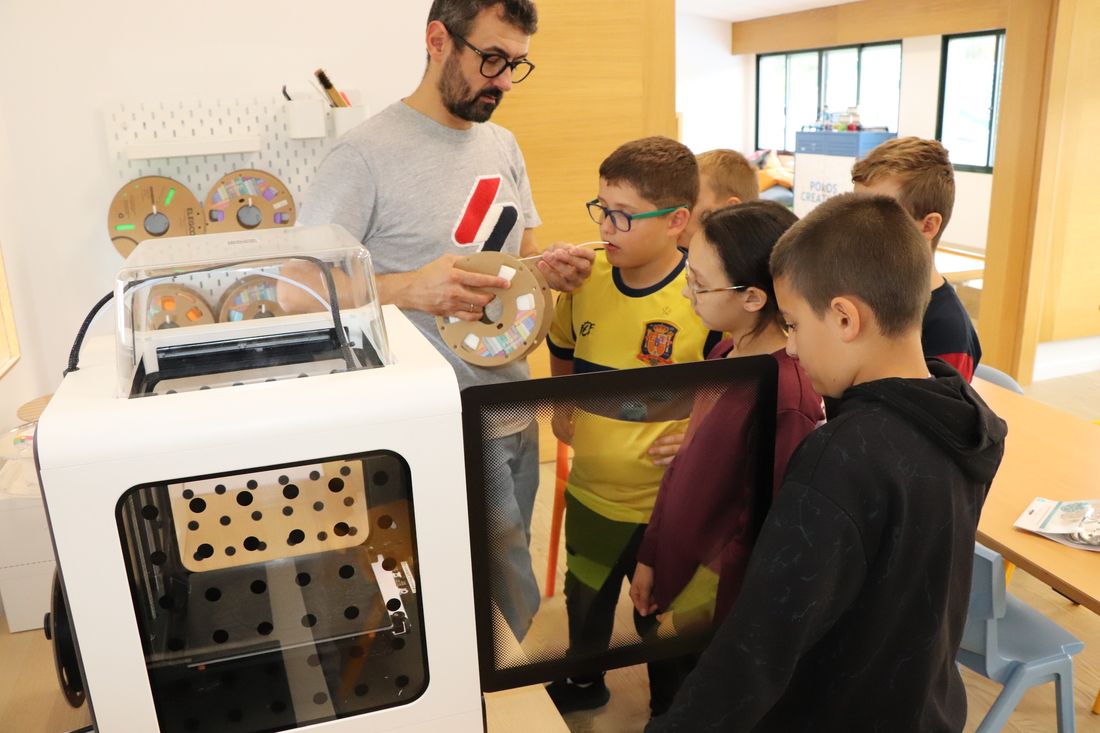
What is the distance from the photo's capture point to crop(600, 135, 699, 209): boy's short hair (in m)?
1.52

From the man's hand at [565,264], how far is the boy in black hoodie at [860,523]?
0.51 metres

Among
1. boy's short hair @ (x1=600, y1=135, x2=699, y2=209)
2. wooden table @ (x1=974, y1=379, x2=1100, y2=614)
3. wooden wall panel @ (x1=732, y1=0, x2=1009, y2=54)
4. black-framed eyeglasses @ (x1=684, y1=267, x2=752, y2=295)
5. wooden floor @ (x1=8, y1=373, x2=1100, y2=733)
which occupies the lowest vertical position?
wooden floor @ (x1=8, y1=373, x2=1100, y2=733)

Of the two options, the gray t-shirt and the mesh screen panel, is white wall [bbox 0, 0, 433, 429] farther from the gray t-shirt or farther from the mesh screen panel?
the mesh screen panel

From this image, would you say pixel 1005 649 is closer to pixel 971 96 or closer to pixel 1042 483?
pixel 1042 483

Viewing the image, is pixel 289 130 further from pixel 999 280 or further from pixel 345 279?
pixel 999 280

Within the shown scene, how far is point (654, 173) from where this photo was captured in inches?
59.9

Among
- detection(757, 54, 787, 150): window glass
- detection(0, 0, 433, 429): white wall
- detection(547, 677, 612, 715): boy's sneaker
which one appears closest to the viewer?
Result: detection(547, 677, 612, 715): boy's sneaker

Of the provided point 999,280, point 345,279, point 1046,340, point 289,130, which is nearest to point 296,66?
point 289,130

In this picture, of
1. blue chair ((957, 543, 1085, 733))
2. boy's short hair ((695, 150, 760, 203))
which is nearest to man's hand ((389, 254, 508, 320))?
blue chair ((957, 543, 1085, 733))

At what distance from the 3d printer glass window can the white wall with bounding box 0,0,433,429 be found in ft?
6.24

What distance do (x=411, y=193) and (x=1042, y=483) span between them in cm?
141

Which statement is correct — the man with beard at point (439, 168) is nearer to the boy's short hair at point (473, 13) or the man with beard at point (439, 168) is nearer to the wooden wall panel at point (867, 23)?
the boy's short hair at point (473, 13)

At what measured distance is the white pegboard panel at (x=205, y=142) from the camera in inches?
96.7

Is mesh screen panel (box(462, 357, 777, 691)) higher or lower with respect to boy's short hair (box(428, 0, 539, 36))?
lower
